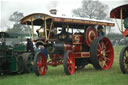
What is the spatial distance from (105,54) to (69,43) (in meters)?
1.68

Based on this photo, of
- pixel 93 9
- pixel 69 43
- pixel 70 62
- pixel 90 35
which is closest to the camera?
pixel 70 62

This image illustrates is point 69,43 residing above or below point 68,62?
above

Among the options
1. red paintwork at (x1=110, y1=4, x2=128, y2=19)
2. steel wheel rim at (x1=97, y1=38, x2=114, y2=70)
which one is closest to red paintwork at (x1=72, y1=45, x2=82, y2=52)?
steel wheel rim at (x1=97, y1=38, x2=114, y2=70)

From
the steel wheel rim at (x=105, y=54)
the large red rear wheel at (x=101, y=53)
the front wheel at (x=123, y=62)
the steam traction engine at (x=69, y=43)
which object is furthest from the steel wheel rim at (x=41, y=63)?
the front wheel at (x=123, y=62)

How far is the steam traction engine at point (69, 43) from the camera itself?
842 centimetres

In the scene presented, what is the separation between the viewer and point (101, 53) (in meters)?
9.70

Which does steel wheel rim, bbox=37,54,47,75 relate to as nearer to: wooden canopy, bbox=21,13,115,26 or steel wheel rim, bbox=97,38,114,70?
wooden canopy, bbox=21,13,115,26

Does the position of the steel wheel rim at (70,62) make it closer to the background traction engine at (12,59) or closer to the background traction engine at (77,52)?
the background traction engine at (77,52)

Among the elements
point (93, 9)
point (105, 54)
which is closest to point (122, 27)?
point (105, 54)

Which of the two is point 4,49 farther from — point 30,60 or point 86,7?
point 86,7

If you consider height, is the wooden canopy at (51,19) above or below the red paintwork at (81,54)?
above

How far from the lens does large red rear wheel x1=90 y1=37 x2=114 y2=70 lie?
9352 mm

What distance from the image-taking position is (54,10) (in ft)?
30.7

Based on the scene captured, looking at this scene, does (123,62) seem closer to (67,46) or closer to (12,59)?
(67,46)
